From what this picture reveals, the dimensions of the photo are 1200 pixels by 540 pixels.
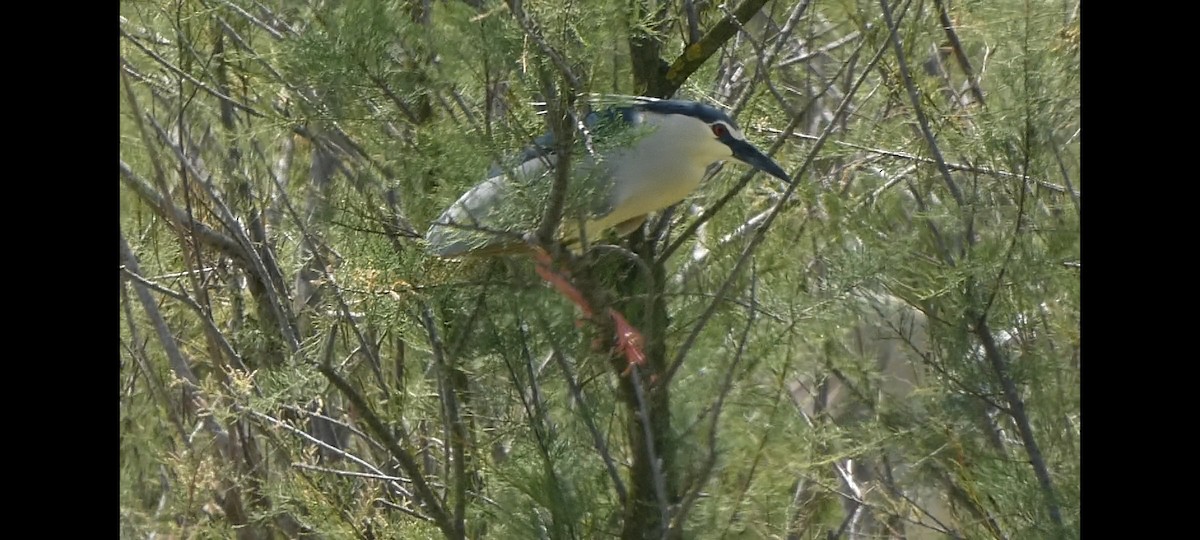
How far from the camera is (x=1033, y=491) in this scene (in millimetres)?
1530

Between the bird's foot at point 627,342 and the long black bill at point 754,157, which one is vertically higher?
the long black bill at point 754,157

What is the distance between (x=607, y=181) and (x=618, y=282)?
246 mm

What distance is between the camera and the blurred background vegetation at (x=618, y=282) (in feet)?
4.27

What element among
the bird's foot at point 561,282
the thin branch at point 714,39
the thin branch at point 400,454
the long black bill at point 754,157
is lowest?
the thin branch at point 400,454

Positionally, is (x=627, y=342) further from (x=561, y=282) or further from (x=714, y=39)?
→ (x=714, y=39)

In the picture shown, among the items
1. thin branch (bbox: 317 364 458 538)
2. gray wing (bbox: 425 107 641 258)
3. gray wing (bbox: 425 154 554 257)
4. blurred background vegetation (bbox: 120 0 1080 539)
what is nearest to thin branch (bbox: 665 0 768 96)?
blurred background vegetation (bbox: 120 0 1080 539)

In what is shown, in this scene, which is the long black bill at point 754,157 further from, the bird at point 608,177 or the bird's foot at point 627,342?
the bird's foot at point 627,342

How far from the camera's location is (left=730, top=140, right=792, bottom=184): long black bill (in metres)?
1.64

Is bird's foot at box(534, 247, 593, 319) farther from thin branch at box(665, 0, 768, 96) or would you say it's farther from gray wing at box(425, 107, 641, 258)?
thin branch at box(665, 0, 768, 96)

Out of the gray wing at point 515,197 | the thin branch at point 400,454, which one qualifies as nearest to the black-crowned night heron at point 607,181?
the gray wing at point 515,197

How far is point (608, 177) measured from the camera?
1357 millimetres

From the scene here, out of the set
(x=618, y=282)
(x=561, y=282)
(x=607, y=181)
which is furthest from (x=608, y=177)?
(x=618, y=282)

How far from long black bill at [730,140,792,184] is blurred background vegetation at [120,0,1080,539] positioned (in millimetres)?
35
